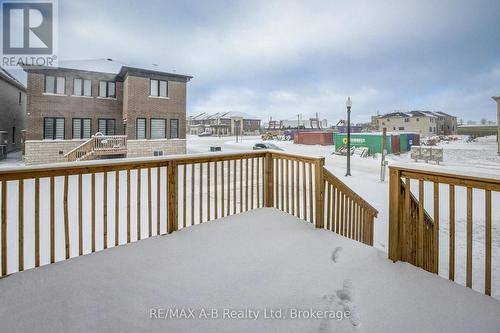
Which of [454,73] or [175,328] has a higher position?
[454,73]

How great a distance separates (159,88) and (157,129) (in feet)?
11.2

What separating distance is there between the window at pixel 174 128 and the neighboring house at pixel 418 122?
203 feet

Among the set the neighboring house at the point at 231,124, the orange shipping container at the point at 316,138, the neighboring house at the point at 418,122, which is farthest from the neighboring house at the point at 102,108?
the neighboring house at the point at 418,122

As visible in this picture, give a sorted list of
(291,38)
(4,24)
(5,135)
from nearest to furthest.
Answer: (4,24) < (5,135) < (291,38)

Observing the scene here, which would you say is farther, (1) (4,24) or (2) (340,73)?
(2) (340,73)

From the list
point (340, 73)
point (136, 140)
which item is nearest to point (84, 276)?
point (136, 140)

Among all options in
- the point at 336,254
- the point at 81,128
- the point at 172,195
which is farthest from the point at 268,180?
the point at 81,128

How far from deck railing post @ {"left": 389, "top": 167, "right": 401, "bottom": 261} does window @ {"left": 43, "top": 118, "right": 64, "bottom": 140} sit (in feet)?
77.2

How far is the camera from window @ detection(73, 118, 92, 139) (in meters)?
20.9

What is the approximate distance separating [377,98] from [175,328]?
107257mm

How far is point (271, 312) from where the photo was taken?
221 centimetres

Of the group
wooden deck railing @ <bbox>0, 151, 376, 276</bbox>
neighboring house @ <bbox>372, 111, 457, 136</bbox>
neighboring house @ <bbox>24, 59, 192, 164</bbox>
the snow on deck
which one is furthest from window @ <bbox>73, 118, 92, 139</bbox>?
neighboring house @ <bbox>372, 111, 457, 136</bbox>

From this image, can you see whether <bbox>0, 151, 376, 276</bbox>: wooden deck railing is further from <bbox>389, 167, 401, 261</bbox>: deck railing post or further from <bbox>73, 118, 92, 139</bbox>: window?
<bbox>73, 118, 92, 139</bbox>: window

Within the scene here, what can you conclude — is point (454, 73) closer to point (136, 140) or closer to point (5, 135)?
point (136, 140)
